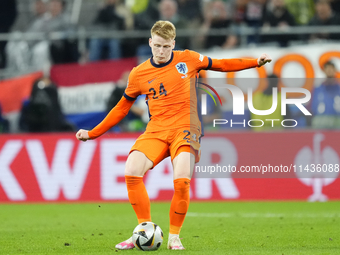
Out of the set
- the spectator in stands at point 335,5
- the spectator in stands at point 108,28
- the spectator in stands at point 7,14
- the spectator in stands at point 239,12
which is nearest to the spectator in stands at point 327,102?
the spectator in stands at point 335,5

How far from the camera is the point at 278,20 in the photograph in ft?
45.2

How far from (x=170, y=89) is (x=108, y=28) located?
8.58 metres

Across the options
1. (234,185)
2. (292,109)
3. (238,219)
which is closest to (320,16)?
(292,109)

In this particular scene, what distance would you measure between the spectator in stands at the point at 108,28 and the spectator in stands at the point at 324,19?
445 cm

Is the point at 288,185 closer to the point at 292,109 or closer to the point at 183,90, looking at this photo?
the point at 292,109

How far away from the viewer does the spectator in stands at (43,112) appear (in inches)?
525

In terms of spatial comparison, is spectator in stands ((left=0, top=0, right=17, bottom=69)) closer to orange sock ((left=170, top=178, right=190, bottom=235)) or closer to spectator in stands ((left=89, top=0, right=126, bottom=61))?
spectator in stands ((left=89, top=0, right=126, bottom=61))

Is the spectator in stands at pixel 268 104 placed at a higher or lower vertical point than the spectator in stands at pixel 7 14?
lower

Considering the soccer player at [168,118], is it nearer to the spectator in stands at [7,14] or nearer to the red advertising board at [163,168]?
the red advertising board at [163,168]

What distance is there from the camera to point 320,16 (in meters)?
13.7

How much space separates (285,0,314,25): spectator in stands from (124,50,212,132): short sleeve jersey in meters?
8.34

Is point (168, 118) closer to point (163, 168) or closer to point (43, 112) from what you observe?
point (163, 168)

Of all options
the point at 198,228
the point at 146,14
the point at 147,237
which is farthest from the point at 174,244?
the point at 146,14

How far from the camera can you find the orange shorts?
5961 millimetres
